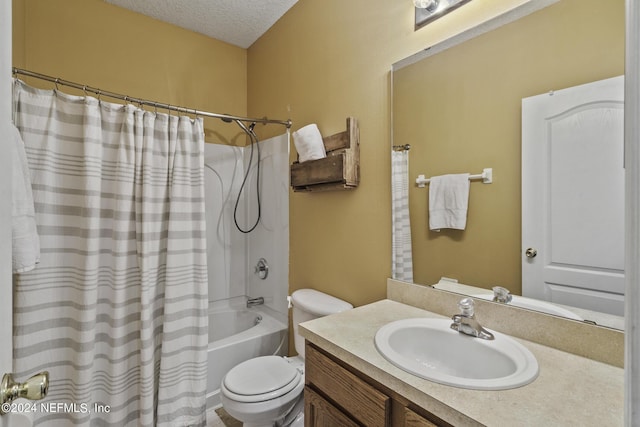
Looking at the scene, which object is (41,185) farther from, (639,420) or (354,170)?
(639,420)

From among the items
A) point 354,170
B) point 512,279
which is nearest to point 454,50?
point 354,170

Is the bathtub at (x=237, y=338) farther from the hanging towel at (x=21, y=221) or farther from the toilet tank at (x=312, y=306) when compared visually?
the hanging towel at (x=21, y=221)

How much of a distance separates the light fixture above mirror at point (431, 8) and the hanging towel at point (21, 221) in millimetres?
1575

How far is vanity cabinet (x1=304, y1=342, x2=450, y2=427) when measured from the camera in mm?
782

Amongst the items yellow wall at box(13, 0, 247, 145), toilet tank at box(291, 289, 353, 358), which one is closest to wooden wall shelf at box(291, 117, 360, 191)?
toilet tank at box(291, 289, 353, 358)

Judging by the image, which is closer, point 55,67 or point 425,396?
point 425,396

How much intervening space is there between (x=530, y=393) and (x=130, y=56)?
9.32 ft

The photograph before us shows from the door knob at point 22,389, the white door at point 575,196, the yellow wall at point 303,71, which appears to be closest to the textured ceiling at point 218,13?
the yellow wall at point 303,71

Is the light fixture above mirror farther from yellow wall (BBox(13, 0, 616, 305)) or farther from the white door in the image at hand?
the white door

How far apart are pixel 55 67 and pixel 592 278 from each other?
115 inches

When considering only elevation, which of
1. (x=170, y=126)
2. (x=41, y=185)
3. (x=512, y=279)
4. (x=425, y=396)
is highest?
(x=170, y=126)

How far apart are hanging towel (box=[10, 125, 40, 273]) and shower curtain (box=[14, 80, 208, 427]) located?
373mm

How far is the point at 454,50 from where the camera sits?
1.23 meters

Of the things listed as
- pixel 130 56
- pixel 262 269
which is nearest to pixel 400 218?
pixel 262 269
